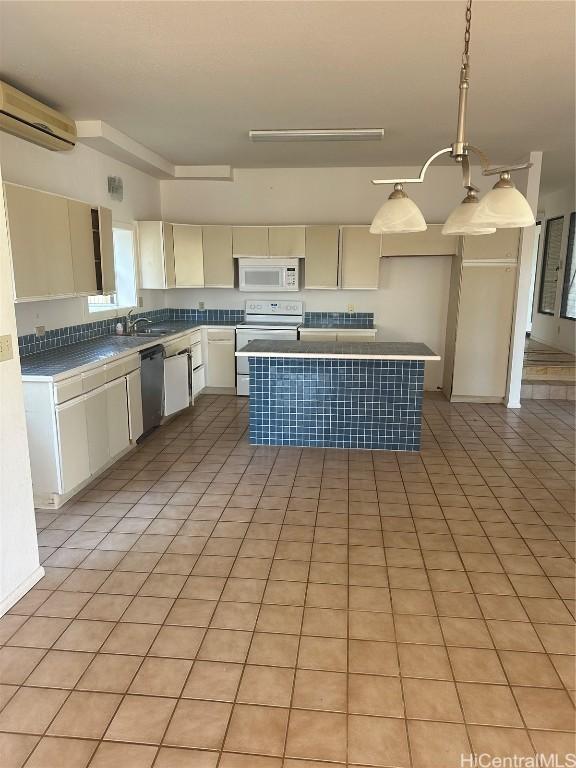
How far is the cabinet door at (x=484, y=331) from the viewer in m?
5.86

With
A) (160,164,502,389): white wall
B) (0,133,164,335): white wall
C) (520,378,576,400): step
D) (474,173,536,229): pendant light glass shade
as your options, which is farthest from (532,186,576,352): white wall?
(474,173,536,229): pendant light glass shade

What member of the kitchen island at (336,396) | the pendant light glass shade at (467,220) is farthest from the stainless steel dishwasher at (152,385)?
the pendant light glass shade at (467,220)

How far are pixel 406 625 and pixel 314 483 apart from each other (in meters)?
1.63

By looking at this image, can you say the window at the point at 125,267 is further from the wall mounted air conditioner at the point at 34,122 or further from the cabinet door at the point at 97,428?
the cabinet door at the point at 97,428

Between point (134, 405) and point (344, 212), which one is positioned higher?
point (344, 212)

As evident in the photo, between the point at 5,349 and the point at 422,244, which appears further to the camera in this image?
the point at 422,244

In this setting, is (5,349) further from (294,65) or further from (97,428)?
(294,65)

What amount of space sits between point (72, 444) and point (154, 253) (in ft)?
10.3

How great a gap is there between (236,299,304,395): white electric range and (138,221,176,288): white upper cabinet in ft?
3.50

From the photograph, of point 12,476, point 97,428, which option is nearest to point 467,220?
point 12,476

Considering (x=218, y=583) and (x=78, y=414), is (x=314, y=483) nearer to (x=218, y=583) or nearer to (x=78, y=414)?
(x=218, y=583)

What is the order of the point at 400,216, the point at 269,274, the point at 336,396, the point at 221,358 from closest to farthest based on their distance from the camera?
the point at 400,216, the point at 336,396, the point at 269,274, the point at 221,358

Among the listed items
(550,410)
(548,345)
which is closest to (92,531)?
(550,410)

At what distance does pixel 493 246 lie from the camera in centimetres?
574
